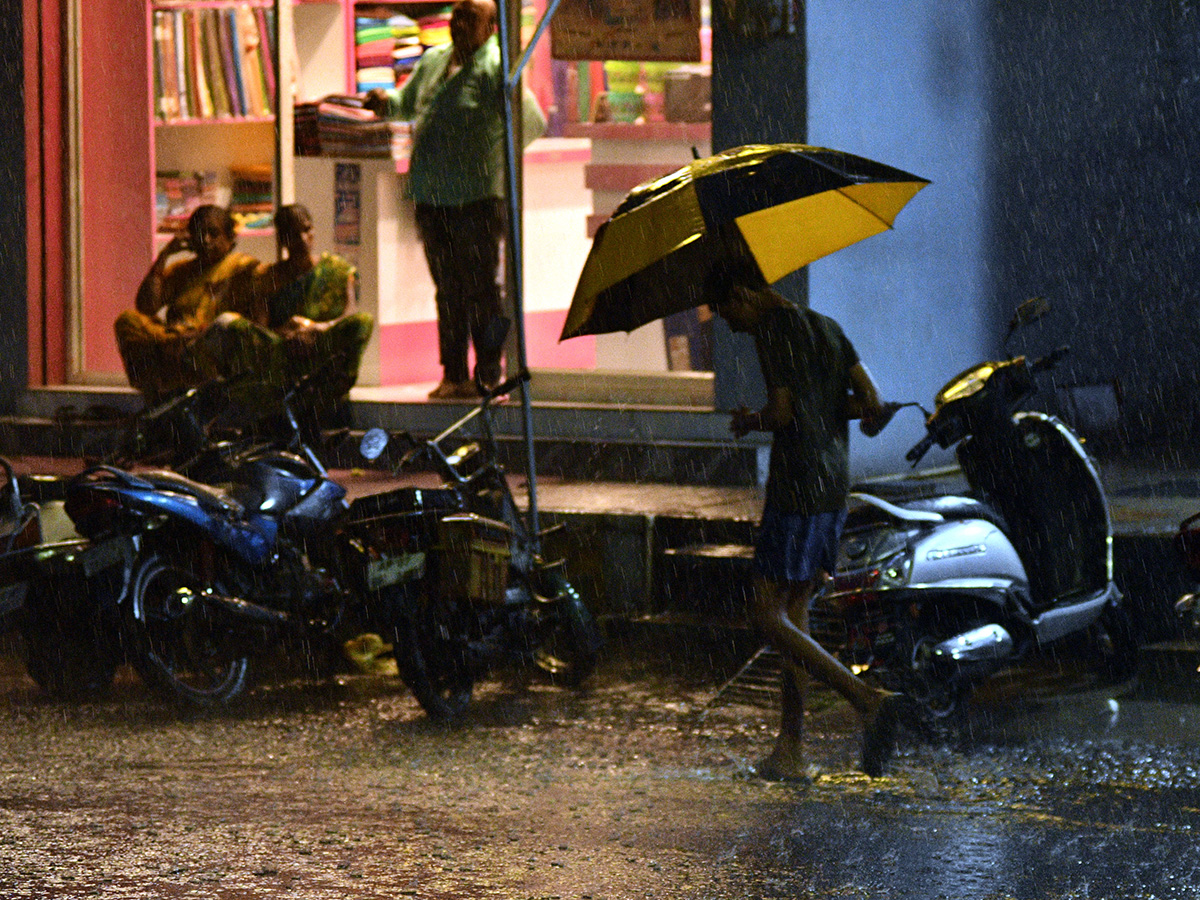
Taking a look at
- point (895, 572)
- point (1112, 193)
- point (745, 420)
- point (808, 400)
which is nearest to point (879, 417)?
point (808, 400)

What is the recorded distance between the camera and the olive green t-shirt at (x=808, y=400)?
20.3 ft

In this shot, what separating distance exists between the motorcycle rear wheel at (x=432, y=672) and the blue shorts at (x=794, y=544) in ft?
4.93

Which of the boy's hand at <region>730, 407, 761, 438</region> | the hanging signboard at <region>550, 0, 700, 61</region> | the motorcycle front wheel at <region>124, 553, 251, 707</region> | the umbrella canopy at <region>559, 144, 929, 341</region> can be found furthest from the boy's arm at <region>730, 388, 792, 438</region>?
the hanging signboard at <region>550, 0, 700, 61</region>

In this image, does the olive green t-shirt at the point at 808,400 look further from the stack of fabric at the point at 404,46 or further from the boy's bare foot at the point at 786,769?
the stack of fabric at the point at 404,46

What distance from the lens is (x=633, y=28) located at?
10875 mm

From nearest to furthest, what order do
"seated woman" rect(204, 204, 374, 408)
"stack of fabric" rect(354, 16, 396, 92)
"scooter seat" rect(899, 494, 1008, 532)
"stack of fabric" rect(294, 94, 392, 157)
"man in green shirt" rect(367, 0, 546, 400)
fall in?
1. "scooter seat" rect(899, 494, 1008, 532)
2. "seated woman" rect(204, 204, 374, 408)
3. "man in green shirt" rect(367, 0, 546, 400)
4. "stack of fabric" rect(294, 94, 392, 157)
5. "stack of fabric" rect(354, 16, 396, 92)

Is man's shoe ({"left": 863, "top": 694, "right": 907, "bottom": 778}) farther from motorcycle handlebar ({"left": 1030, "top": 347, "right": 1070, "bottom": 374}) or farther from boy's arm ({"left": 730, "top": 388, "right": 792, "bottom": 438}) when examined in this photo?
motorcycle handlebar ({"left": 1030, "top": 347, "right": 1070, "bottom": 374})

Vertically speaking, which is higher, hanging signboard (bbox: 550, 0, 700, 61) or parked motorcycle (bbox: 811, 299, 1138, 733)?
hanging signboard (bbox: 550, 0, 700, 61)

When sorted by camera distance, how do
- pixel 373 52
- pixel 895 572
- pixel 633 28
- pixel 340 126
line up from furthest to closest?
pixel 373 52 < pixel 340 126 < pixel 633 28 < pixel 895 572

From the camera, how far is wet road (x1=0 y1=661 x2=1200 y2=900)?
491cm

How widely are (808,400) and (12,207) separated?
820cm

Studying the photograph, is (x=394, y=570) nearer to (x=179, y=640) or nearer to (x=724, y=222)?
(x=179, y=640)

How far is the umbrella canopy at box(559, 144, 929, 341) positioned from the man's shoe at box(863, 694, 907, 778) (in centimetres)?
158

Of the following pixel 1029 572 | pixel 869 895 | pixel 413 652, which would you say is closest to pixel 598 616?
pixel 413 652
